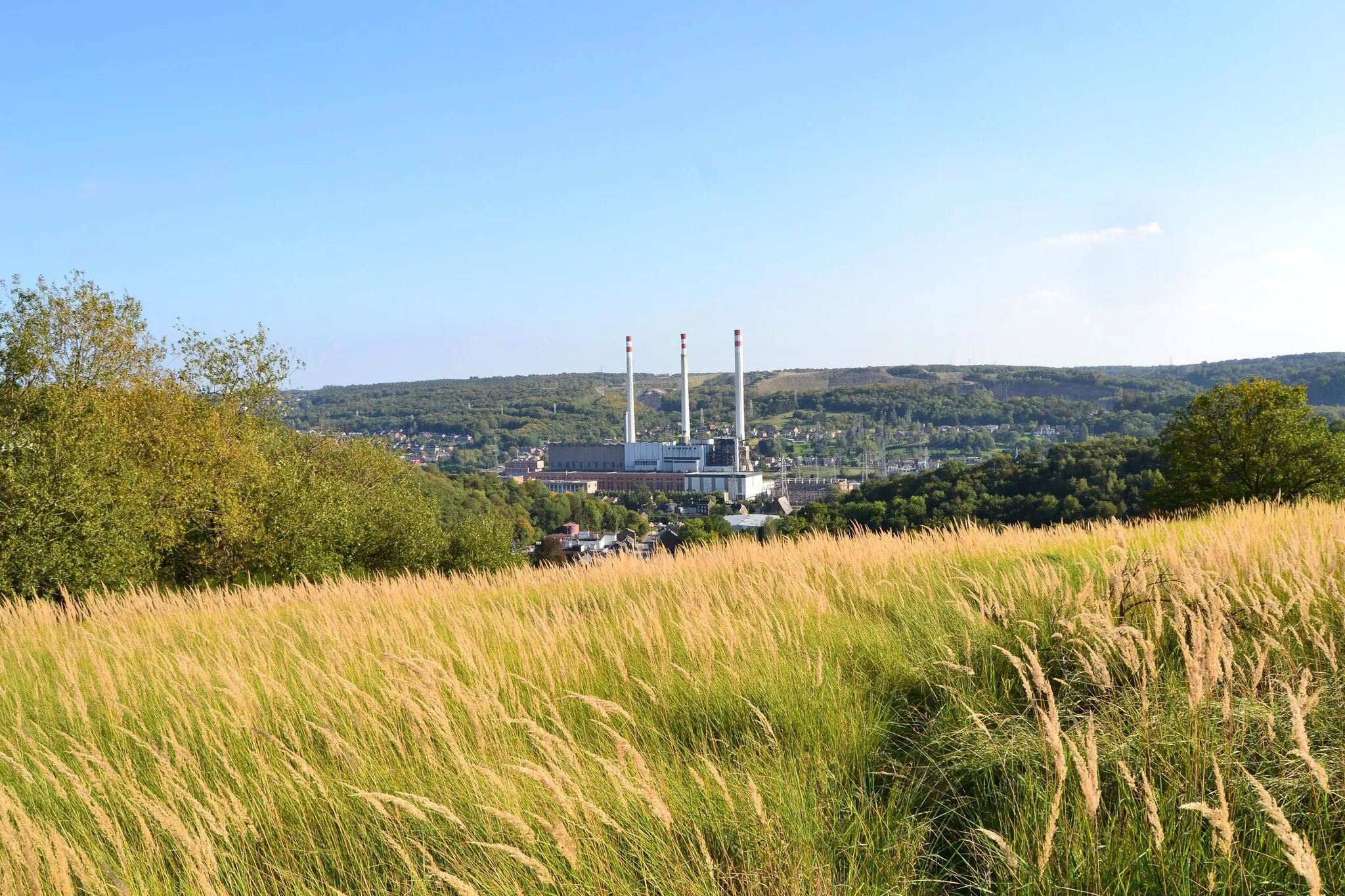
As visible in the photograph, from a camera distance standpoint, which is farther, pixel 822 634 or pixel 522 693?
pixel 822 634

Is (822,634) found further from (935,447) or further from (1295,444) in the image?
(935,447)

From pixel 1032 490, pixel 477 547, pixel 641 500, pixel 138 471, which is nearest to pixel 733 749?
pixel 138 471

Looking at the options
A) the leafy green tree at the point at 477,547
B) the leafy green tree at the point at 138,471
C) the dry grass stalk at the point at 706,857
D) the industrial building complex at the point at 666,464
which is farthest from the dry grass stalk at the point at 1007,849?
the industrial building complex at the point at 666,464

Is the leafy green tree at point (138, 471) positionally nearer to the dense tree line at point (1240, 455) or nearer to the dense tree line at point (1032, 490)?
the dense tree line at point (1240, 455)

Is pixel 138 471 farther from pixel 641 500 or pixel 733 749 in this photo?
pixel 641 500

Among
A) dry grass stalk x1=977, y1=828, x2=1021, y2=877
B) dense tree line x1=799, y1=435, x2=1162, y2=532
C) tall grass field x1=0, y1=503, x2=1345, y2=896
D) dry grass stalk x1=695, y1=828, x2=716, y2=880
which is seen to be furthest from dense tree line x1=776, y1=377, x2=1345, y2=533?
dry grass stalk x1=977, y1=828, x2=1021, y2=877

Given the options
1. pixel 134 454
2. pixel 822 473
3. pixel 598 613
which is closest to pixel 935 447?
pixel 822 473
